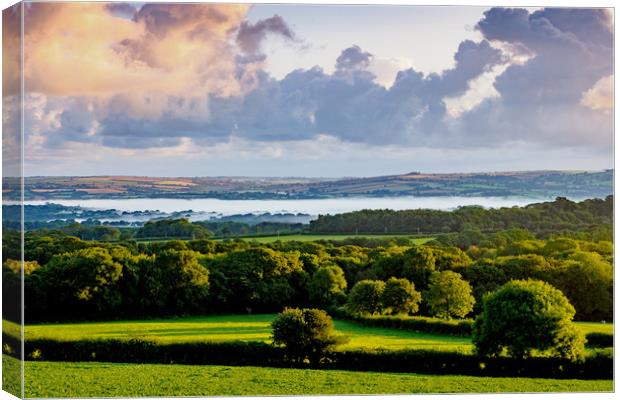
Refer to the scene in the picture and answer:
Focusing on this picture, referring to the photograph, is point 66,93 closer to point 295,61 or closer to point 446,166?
point 295,61

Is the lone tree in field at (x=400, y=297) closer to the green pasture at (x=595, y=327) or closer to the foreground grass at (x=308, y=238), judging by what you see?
the foreground grass at (x=308, y=238)

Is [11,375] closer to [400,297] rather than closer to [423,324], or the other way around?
[400,297]

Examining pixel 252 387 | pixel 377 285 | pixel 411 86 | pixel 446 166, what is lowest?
pixel 252 387

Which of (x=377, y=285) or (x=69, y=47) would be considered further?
(x=377, y=285)

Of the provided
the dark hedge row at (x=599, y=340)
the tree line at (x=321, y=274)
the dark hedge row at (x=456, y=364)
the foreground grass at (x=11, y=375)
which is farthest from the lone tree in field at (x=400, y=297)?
the foreground grass at (x=11, y=375)

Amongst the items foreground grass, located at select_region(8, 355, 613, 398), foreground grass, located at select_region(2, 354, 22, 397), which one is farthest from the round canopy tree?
foreground grass, located at select_region(2, 354, 22, 397)

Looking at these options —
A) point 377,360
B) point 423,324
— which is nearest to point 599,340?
point 423,324

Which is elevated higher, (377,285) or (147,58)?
(147,58)

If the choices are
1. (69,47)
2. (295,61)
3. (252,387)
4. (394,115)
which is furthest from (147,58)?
(252,387)
